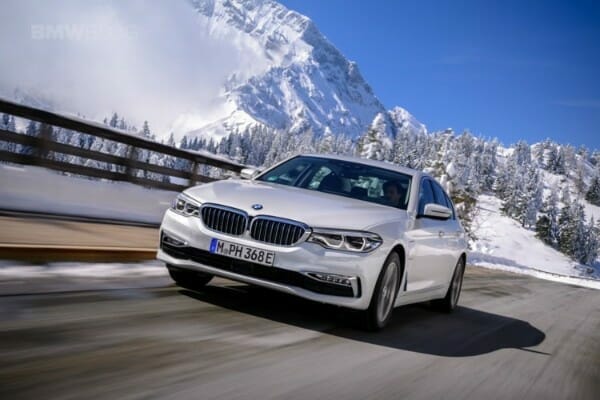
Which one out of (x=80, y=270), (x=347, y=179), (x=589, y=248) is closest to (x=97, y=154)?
(x=80, y=270)

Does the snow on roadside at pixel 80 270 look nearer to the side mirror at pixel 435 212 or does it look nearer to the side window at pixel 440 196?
the side mirror at pixel 435 212

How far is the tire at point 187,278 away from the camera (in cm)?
590

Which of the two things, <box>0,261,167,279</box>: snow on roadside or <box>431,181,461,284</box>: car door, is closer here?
<box>0,261,167,279</box>: snow on roadside

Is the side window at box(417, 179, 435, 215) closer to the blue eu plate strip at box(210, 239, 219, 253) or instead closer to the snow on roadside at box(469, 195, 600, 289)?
the blue eu plate strip at box(210, 239, 219, 253)

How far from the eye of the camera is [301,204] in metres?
5.21

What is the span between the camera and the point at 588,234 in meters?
147

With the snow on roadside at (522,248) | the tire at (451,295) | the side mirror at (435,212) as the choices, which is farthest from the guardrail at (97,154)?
the snow on roadside at (522,248)

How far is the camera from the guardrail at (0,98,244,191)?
30.0 ft

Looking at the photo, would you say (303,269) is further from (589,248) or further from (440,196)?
(589,248)

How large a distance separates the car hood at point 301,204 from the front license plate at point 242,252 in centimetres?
28

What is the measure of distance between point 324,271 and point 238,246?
0.67 meters

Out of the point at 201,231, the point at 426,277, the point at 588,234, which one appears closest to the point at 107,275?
the point at 201,231

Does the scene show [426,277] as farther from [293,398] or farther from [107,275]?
[293,398]

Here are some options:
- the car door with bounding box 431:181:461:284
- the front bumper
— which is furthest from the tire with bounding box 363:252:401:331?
the car door with bounding box 431:181:461:284
